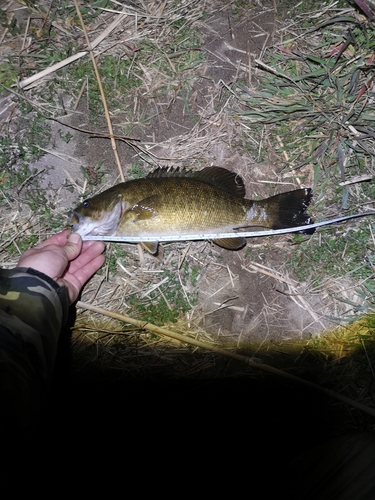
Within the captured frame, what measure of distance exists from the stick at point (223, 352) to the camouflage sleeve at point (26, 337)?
0.56m

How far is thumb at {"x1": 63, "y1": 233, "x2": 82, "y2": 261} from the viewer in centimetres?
332

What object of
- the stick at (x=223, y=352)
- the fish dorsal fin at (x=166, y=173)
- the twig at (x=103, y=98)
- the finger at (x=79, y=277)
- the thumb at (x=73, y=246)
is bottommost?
the stick at (x=223, y=352)

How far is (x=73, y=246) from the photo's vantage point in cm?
336

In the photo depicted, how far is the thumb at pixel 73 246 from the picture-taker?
3317mm

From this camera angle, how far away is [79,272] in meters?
3.58

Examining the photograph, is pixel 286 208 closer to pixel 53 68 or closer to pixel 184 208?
pixel 184 208

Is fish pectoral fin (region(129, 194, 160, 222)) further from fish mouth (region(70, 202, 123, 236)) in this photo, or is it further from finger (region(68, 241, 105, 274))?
finger (region(68, 241, 105, 274))

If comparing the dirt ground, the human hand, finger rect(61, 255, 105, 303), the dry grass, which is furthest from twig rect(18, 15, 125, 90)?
finger rect(61, 255, 105, 303)

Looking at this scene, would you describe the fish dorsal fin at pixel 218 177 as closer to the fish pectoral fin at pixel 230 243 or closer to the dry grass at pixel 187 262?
the dry grass at pixel 187 262

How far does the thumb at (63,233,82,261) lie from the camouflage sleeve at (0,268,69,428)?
33 cm

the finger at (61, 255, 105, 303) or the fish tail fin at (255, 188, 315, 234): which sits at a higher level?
the fish tail fin at (255, 188, 315, 234)

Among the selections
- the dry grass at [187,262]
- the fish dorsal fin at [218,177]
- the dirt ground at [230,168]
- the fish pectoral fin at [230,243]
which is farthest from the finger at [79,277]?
the fish pectoral fin at [230,243]

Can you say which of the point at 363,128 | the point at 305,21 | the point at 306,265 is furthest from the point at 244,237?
the point at 305,21

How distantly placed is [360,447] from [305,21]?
3.87m
